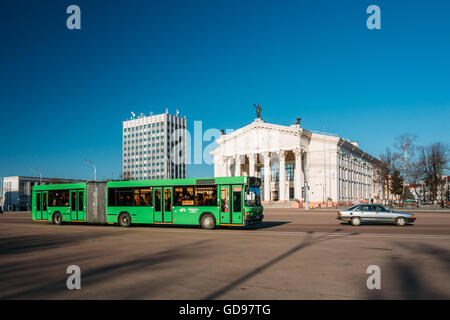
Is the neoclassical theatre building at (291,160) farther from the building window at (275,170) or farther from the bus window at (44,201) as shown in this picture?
the bus window at (44,201)

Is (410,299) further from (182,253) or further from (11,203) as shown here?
(11,203)

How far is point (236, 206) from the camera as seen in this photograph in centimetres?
1908

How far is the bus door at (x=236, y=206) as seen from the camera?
18.9 metres

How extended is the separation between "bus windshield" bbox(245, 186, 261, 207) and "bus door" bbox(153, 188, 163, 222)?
5.30m

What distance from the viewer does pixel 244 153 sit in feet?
233

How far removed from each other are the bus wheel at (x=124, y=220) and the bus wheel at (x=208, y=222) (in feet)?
16.8

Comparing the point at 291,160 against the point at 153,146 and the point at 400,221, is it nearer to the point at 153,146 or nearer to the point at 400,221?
the point at 400,221

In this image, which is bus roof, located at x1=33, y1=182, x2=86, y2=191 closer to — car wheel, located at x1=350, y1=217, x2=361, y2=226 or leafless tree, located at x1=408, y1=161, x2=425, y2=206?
car wheel, located at x1=350, y1=217, x2=361, y2=226

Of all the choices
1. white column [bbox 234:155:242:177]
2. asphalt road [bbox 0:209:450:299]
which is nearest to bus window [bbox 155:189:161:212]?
asphalt road [bbox 0:209:450:299]

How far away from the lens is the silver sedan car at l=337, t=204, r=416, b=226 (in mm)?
21764

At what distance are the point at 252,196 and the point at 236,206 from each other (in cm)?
116

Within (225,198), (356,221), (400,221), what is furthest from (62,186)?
(400,221)

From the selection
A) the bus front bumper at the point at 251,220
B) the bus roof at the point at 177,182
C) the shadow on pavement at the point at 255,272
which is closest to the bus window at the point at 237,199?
the bus roof at the point at 177,182
